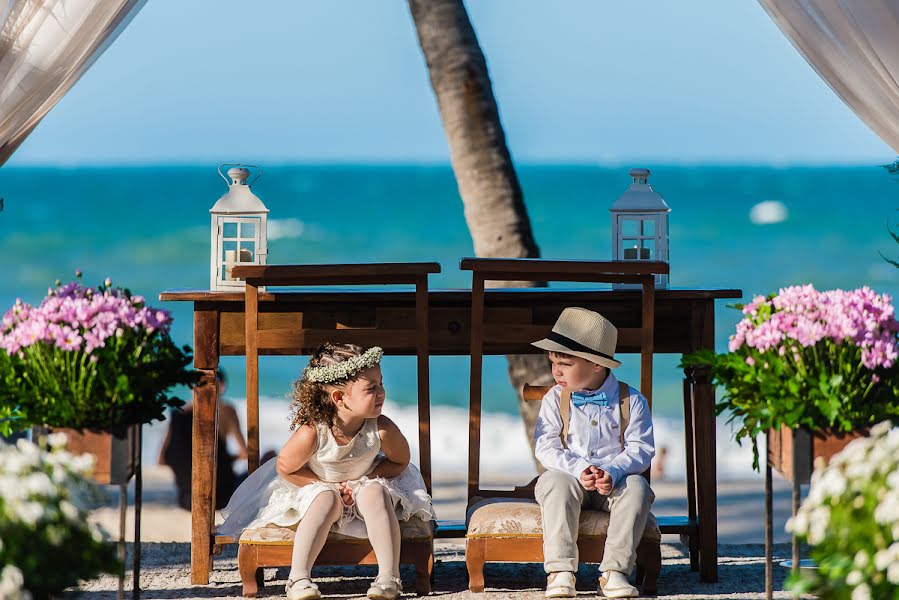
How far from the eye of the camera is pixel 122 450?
3.57m

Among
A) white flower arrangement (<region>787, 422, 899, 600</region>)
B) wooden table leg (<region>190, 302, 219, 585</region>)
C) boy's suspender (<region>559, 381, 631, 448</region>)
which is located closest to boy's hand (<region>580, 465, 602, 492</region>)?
boy's suspender (<region>559, 381, 631, 448</region>)

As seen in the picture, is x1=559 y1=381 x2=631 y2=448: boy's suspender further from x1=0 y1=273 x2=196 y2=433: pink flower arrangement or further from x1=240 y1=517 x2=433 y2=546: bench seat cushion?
x1=0 y1=273 x2=196 y2=433: pink flower arrangement

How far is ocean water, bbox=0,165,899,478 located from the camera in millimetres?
21844

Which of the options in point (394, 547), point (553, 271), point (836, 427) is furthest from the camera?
point (553, 271)

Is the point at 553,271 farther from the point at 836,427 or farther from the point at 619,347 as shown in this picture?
the point at 836,427

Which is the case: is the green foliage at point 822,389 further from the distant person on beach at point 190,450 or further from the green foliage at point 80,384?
the distant person on beach at point 190,450

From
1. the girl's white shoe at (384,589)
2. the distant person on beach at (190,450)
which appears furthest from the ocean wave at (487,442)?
the girl's white shoe at (384,589)

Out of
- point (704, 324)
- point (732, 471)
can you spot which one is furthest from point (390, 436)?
point (732, 471)

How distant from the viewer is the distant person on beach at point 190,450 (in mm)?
6801

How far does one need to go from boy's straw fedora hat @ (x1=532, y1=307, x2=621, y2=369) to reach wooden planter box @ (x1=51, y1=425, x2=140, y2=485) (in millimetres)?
1409

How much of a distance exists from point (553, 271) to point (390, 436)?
80 centimetres

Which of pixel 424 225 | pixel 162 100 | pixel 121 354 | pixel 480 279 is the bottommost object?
pixel 121 354

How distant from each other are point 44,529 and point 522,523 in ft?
5.61

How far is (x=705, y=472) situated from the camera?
171 inches
